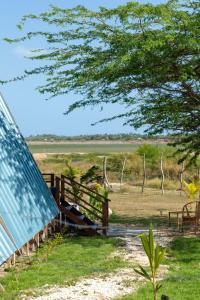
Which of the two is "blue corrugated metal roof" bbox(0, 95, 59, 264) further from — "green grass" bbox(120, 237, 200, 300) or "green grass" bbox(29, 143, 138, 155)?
"green grass" bbox(29, 143, 138, 155)

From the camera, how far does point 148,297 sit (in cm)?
913

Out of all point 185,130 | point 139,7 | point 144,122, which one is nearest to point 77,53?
A: point 139,7

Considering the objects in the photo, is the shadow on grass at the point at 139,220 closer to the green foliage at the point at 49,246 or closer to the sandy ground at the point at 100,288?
the green foliage at the point at 49,246

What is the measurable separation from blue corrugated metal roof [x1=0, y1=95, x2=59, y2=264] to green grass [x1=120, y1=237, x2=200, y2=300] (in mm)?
2525

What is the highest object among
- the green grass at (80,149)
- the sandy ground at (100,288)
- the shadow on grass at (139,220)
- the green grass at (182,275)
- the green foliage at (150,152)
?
the green grass at (80,149)

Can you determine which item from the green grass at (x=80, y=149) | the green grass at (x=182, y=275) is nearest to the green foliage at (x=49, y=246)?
the green grass at (x=182, y=275)

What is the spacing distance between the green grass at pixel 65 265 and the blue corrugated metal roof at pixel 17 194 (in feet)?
2.13

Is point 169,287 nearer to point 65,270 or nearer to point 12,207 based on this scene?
point 65,270

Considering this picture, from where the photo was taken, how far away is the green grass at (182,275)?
9320 mm

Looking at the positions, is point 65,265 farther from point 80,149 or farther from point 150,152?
point 80,149

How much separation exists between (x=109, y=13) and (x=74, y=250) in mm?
6027

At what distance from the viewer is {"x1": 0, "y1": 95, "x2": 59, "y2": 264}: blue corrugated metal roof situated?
10328 millimetres

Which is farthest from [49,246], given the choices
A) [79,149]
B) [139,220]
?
[79,149]

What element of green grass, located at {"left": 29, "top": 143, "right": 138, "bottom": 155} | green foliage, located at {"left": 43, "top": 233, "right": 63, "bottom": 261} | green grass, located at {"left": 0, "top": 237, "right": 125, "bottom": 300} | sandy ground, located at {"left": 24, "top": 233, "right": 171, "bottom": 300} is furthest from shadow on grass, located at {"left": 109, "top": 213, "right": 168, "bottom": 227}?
green grass, located at {"left": 29, "top": 143, "right": 138, "bottom": 155}
